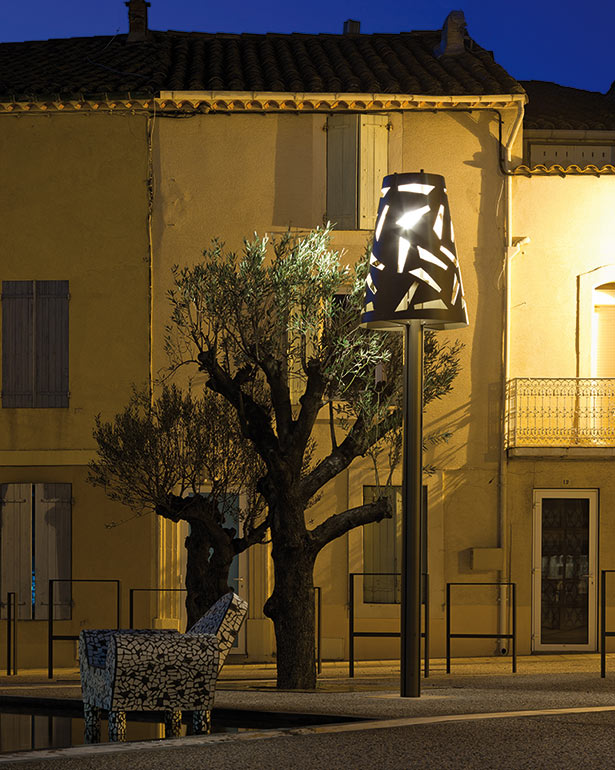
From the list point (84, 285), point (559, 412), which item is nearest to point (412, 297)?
point (559, 412)

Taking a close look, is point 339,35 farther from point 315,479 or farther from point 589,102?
point 315,479

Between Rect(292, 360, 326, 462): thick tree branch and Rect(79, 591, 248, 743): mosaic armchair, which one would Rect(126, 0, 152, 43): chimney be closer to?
Rect(292, 360, 326, 462): thick tree branch

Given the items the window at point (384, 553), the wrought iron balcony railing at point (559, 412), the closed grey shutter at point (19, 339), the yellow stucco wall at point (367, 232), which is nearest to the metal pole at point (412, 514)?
the window at point (384, 553)

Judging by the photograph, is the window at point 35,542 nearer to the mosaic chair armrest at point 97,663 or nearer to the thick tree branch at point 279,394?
the thick tree branch at point 279,394

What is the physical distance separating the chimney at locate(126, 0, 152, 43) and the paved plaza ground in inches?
492

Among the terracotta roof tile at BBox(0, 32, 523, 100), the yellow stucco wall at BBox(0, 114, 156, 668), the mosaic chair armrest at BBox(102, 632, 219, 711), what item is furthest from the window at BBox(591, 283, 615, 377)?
the mosaic chair armrest at BBox(102, 632, 219, 711)

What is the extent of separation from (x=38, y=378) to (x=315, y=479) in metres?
6.90

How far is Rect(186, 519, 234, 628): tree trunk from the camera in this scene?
12.6 m

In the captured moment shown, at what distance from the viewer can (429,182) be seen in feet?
30.6

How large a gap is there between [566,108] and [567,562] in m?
7.77

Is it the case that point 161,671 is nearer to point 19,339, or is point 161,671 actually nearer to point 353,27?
point 19,339

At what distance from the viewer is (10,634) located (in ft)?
53.4

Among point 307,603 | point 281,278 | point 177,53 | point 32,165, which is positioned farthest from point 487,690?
point 177,53

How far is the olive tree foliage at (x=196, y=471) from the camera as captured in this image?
12.7 meters
